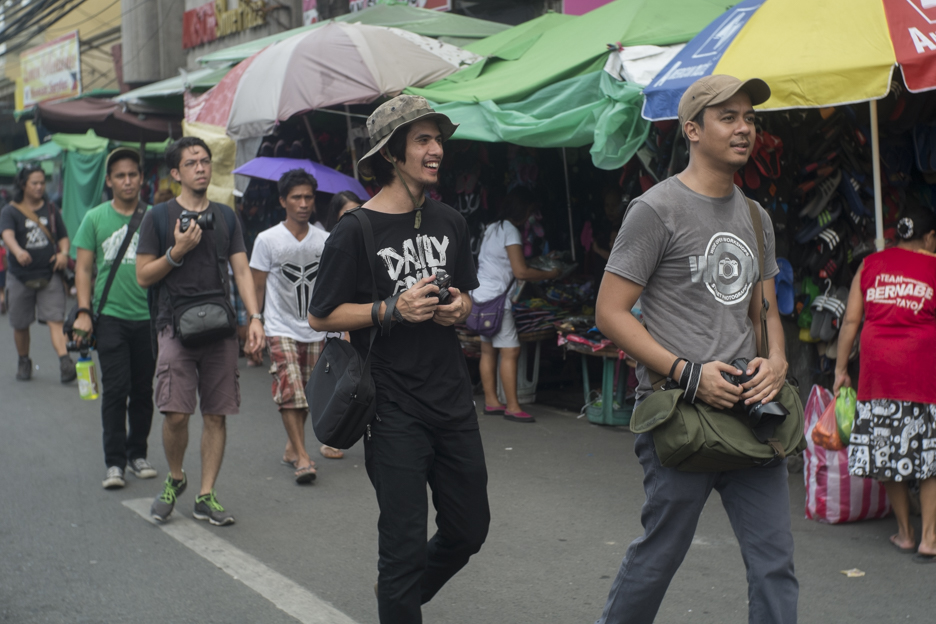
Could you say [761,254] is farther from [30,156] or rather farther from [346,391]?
[30,156]

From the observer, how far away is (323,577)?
4.36 meters

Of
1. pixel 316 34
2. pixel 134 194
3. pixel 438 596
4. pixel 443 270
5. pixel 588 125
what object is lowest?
pixel 438 596

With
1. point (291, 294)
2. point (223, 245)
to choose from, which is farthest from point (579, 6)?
point (223, 245)

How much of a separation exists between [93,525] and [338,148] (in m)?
6.25

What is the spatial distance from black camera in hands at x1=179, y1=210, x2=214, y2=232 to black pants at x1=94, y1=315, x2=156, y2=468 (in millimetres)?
1274

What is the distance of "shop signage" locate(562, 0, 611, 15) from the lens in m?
10.5

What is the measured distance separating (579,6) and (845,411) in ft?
23.8

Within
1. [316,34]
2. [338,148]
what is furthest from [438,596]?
[338,148]

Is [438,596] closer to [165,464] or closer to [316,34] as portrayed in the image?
[165,464]

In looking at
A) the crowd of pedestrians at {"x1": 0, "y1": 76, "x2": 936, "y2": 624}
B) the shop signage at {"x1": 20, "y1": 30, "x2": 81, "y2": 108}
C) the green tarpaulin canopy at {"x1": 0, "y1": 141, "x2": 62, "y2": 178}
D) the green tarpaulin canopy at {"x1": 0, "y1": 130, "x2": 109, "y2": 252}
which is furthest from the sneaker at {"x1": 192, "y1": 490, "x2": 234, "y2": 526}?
the shop signage at {"x1": 20, "y1": 30, "x2": 81, "y2": 108}

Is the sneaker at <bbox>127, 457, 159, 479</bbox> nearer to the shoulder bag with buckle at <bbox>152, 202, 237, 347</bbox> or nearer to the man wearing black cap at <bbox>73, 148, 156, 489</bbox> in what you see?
the man wearing black cap at <bbox>73, 148, 156, 489</bbox>

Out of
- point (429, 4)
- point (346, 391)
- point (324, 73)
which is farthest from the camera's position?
point (429, 4)

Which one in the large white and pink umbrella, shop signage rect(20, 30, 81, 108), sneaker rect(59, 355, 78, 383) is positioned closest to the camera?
the large white and pink umbrella

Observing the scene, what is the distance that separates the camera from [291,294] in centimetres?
610
